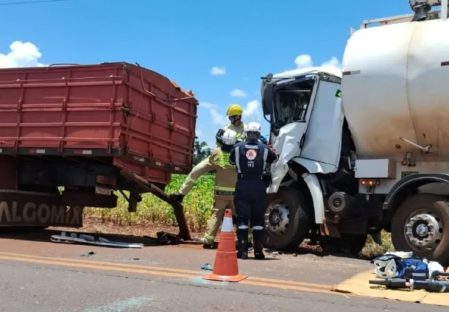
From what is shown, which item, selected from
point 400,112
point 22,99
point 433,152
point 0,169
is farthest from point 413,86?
point 0,169

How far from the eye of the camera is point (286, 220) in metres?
9.48

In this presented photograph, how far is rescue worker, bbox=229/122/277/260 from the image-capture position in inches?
333

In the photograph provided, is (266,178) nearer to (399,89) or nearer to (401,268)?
(399,89)

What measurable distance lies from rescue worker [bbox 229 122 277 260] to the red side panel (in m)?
2.09

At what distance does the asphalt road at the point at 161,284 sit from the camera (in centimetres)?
542

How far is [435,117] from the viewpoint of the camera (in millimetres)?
8141

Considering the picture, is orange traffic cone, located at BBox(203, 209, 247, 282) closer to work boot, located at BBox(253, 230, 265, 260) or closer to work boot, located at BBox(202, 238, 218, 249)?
work boot, located at BBox(253, 230, 265, 260)

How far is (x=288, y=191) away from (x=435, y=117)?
251 cm

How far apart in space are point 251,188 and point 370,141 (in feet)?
6.22

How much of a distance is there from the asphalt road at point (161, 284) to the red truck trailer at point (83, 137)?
1662 mm

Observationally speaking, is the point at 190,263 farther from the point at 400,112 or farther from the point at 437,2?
the point at 437,2

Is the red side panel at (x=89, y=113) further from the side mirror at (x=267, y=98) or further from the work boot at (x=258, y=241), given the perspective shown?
the work boot at (x=258, y=241)

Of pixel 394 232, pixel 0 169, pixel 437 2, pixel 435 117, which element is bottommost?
pixel 394 232

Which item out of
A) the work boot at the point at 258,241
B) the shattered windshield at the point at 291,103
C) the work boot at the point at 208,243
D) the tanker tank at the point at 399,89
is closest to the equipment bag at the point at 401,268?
the work boot at the point at 258,241
